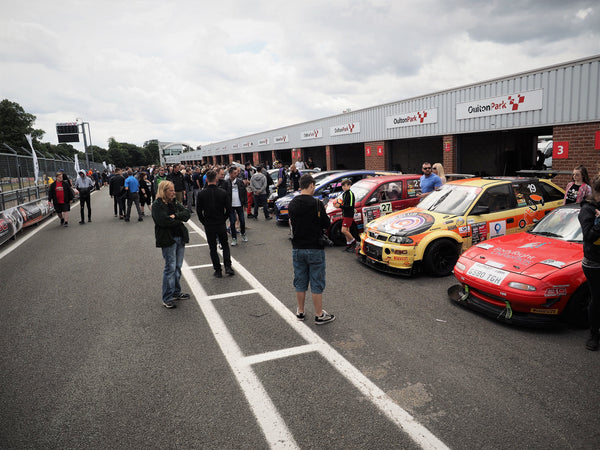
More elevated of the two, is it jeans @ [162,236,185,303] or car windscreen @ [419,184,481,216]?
car windscreen @ [419,184,481,216]

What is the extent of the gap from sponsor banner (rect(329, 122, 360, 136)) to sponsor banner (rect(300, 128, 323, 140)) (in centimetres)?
140

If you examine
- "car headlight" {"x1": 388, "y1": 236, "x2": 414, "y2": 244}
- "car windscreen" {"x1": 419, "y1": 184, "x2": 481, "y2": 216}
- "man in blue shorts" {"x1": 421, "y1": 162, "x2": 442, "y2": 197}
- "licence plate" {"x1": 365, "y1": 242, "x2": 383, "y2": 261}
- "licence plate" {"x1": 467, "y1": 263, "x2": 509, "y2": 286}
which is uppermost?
"man in blue shorts" {"x1": 421, "y1": 162, "x2": 442, "y2": 197}

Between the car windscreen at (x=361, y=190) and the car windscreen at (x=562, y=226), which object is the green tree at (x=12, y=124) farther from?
the car windscreen at (x=562, y=226)

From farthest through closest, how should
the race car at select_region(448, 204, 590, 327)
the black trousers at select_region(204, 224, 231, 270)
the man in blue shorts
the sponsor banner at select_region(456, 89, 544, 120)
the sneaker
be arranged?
the sponsor banner at select_region(456, 89, 544, 120) < the man in blue shorts < the black trousers at select_region(204, 224, 231, 270) < the sneaker < the race car at select_region(448, 204, 590, 327)

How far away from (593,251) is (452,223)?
8.87ft

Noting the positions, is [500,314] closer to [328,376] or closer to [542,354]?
[542,354]

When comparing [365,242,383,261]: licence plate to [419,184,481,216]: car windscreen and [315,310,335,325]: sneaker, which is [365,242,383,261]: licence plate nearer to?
[419,184,481,216]: car windscreen

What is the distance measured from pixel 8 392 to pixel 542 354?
16.3 feet

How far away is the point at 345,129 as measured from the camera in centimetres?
2148

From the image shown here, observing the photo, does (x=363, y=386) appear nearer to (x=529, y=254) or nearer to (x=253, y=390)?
(x=253, y=390)

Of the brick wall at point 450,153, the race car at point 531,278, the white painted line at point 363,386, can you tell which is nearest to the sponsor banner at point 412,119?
the brick wall at point 450,153

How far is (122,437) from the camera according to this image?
2.77 meters

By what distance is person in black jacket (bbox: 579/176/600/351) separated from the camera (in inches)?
144

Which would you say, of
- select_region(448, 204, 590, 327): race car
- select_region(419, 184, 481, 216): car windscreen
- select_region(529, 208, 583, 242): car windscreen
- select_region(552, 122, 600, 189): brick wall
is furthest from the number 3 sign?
select_region(448, 204, 590, 327): race car
